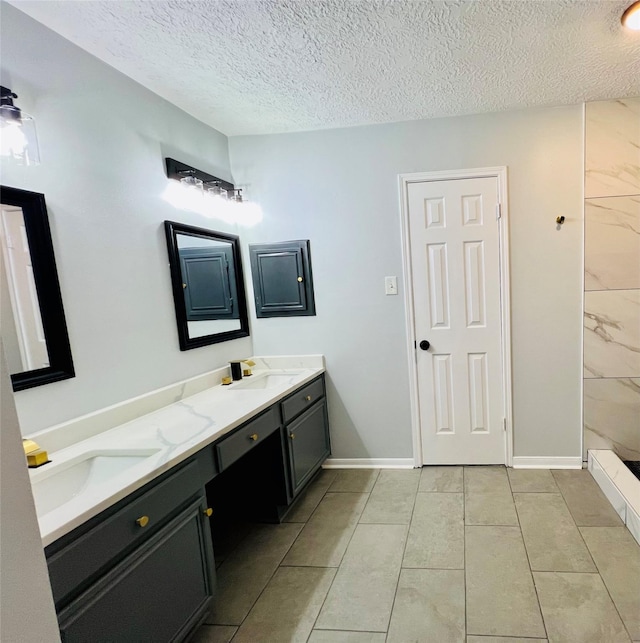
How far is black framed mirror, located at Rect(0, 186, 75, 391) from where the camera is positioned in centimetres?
138

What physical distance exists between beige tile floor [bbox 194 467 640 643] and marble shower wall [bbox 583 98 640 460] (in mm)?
460

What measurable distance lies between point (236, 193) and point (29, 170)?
57.2 inches

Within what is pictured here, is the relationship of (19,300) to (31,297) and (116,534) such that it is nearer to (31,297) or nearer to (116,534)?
(31,297)

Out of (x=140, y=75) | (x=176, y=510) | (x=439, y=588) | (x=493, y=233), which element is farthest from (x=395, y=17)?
(x=439, y=588)

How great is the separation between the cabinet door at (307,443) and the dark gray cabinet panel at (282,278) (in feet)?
2.38

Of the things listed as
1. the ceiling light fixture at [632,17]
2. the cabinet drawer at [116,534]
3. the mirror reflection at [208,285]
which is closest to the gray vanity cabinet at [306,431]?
the mirror reflection at [208,285]

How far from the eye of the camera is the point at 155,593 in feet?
4.24

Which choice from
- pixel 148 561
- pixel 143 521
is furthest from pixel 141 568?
pixel 143 521

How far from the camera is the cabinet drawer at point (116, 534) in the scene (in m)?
1.01

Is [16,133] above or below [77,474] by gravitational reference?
above

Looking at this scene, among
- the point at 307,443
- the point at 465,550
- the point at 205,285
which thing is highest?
the point at 205,285

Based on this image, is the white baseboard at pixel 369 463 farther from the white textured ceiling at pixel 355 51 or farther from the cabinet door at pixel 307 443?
the white textured ceiling at pixel 355 51

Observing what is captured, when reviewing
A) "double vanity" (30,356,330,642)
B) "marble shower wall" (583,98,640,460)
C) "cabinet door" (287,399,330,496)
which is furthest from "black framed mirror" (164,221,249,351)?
"marble shower wall" (583,98,640,460)

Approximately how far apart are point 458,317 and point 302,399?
1201mm
